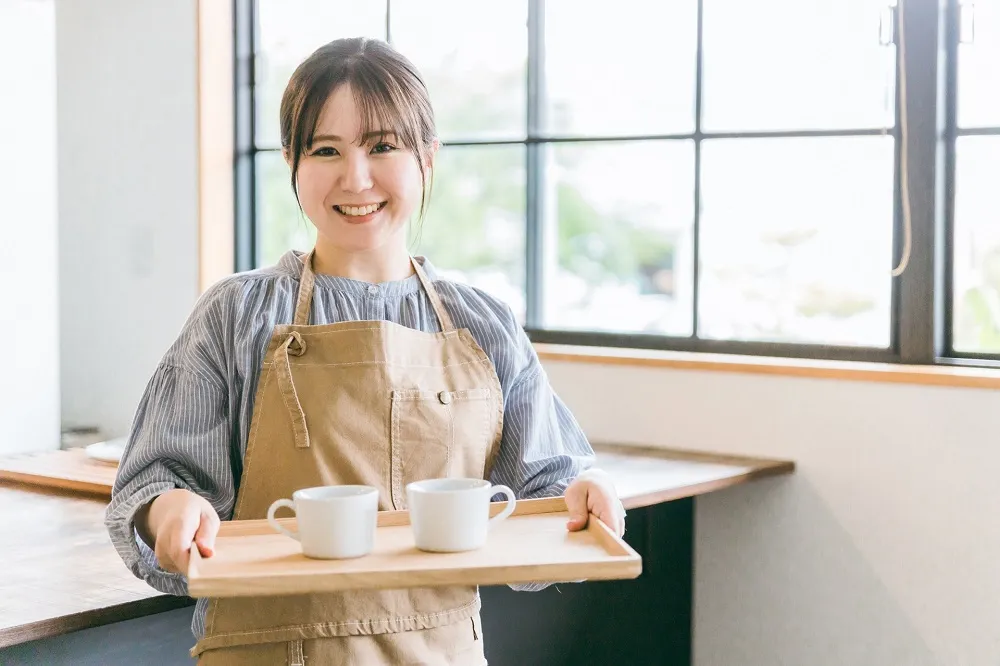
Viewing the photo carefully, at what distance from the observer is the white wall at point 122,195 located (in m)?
3.61

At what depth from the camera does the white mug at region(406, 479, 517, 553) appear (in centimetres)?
120

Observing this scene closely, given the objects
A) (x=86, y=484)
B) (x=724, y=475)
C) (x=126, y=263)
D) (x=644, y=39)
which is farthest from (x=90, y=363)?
(x=724, y=475)

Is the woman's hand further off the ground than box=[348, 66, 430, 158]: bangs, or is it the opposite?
box=[348, 66, 430, 158]: bangs

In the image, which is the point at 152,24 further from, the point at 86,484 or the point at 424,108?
the point at 424,108

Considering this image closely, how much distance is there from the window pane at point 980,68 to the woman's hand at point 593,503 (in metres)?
1.50

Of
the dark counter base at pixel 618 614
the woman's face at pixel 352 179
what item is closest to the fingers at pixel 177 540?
the woman's face at pixel 352 179

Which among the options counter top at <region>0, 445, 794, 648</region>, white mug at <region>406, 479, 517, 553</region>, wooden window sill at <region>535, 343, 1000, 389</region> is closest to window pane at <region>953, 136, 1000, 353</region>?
wooden window sill at <region>535, 343, 1000, 389</region>

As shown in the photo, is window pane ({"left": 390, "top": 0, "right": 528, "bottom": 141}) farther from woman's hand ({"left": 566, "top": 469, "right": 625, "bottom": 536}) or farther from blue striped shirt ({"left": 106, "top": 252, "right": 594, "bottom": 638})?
woman's hand ({"left": 566, "top": 469, "right": 625, "bottom": 536})

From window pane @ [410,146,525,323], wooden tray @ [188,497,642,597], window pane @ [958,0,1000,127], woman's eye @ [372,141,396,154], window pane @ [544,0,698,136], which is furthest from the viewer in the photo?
window pane @ [410,146,525,323]

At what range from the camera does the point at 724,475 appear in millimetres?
2381

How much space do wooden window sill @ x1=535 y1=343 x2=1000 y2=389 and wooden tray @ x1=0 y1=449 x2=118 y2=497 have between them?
108 centimetres

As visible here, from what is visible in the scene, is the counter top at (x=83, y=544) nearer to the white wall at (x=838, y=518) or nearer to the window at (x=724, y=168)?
the white wall at (x=838, y=518)

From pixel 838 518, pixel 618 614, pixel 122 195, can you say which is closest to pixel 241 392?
pixel 618 614

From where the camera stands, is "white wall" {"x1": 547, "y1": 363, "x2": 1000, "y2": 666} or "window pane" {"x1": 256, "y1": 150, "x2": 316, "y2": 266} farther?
"window pane" {"x1": 256, "y1": 150, "x2": 316, "y2": 266}
